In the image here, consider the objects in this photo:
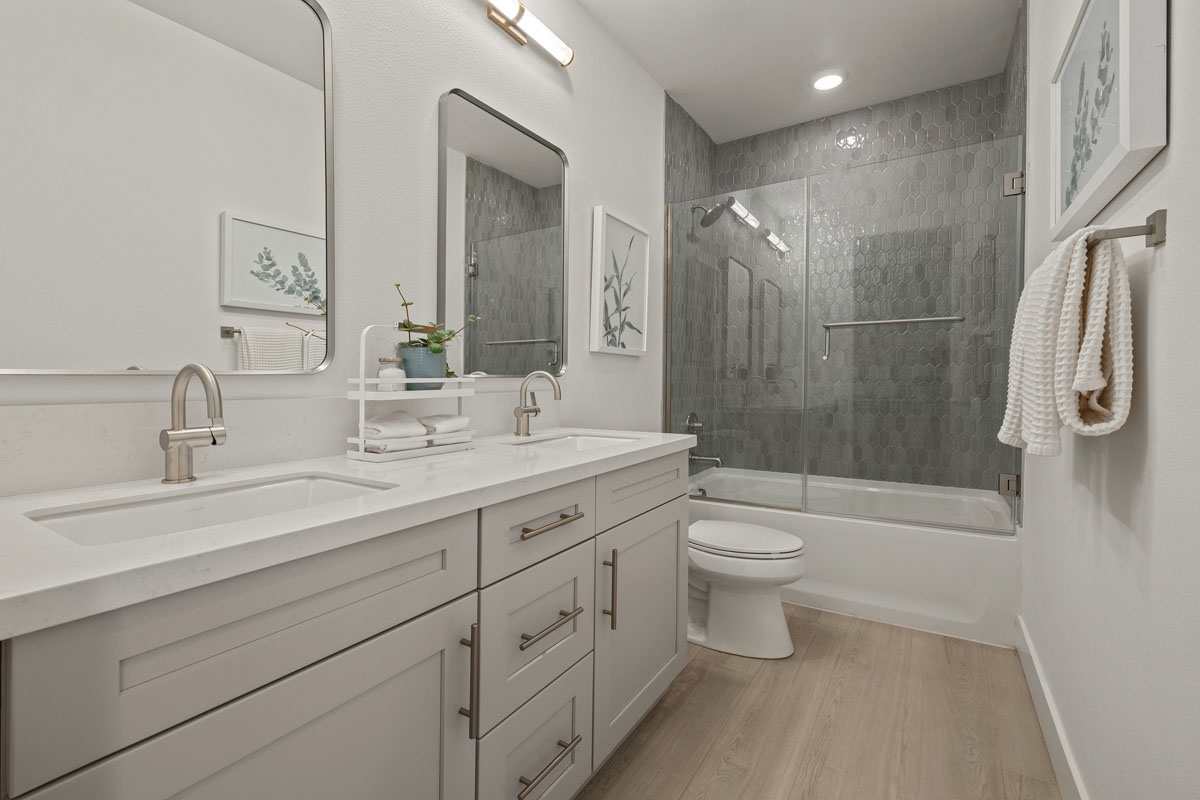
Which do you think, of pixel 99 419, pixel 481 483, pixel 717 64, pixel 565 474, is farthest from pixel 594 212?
pixel 99 419

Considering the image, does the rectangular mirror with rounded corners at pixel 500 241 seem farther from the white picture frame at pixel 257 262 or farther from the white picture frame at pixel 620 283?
the white picture frame at pixel 257 262

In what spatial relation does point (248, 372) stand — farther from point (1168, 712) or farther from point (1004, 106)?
point (1004, 106)

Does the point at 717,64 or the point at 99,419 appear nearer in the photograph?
the point at 99,419

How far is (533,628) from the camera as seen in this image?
1173mm

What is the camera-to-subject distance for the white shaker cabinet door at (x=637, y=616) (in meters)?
1.42

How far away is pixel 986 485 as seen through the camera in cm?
261

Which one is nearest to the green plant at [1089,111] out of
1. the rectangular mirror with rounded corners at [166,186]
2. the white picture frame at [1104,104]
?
the white picture frame at [1104,104]

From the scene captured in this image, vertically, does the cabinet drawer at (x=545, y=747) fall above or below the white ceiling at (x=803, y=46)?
below

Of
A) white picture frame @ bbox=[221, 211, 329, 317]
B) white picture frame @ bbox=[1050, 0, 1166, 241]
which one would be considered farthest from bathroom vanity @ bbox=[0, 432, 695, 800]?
white picture frame @ bbox=[1050, 0, 1166, 241]

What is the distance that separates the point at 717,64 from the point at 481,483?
2614 mm

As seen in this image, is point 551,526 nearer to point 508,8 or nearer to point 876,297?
point 508,8

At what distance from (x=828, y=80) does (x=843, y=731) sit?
291cm

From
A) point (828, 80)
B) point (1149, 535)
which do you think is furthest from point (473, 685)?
point (828, 80)

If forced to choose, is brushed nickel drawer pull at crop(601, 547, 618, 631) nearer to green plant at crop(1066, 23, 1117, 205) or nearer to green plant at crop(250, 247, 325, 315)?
green plant at crop(250, 247, 325, 315)
